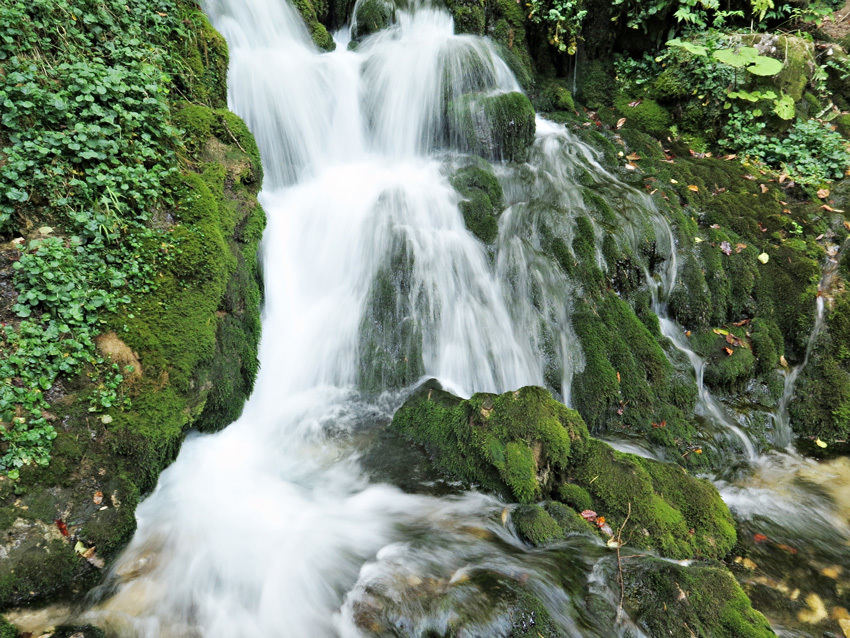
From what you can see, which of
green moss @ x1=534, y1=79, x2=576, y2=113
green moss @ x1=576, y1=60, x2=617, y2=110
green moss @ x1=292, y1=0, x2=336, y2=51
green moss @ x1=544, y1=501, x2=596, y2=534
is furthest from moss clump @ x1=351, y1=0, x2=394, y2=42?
green moss @ x1=544, y1=501, x2=596, y2=534

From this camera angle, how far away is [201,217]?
4.17m

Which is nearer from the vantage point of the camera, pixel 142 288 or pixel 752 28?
pixel 142 288

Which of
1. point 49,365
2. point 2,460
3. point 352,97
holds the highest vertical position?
point 352,97

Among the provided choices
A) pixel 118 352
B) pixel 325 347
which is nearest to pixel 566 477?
pixel 325 347

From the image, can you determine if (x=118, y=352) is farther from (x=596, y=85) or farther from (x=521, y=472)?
(x=596, y=85)

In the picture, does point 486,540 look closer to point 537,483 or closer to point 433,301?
point 537,483

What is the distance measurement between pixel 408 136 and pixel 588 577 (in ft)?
23.9

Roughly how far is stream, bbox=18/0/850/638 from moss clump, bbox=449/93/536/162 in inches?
12.5

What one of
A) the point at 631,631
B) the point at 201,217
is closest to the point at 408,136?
the point at 201,217

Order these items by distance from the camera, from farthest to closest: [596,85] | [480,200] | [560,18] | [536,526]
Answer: [596,85] → [560,18] → [480,200] → [536,526]

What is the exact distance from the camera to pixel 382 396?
5043 mm

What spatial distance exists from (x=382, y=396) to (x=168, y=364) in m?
2.24

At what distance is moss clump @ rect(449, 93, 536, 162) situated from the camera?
7.50 meters

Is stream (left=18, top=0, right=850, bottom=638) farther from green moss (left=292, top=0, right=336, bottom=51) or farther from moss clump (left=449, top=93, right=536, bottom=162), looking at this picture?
moss clump (left=449, top=93, right=536, bottom=162)
